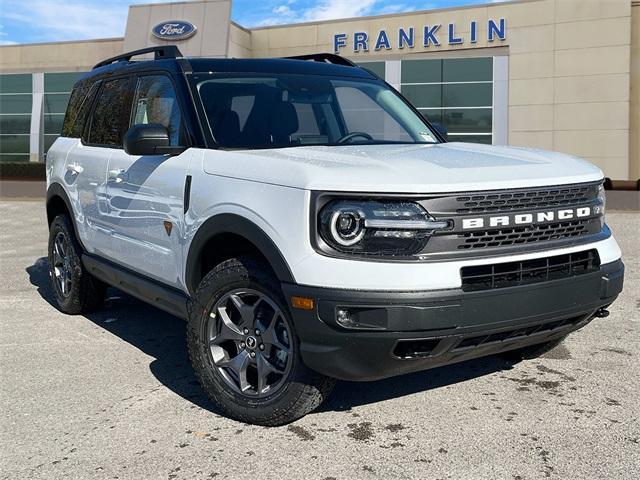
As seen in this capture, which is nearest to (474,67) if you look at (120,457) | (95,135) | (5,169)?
(5,169)

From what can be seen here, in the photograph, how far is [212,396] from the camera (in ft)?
12.3

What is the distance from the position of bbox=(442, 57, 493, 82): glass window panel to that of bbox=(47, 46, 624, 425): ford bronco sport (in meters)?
29.1

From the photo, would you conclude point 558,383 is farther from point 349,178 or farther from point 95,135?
point 95,135

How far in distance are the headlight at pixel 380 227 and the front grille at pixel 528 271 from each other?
0.27m

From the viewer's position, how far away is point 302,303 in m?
3.16

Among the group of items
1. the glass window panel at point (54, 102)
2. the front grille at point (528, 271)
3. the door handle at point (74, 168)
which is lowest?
the front grille at point (528, 271)

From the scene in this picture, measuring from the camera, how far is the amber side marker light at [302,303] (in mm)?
3134

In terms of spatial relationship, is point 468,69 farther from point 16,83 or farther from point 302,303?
point 302,303

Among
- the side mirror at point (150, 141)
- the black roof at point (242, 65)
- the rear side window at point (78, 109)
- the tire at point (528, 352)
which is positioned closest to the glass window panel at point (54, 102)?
the rear side window at point (78, 109)

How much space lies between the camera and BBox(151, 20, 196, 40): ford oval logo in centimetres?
3466

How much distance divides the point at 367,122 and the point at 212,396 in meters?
2.03

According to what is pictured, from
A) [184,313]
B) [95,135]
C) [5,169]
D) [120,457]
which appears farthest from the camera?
[5,169]

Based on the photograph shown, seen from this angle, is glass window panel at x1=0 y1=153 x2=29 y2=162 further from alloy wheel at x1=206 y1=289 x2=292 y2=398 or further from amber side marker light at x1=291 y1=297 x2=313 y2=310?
amber side marker light at x1=291 y1=297 x2=313 y2=310

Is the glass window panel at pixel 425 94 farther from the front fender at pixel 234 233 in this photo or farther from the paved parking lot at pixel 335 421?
the front fender at pixel 234 233
